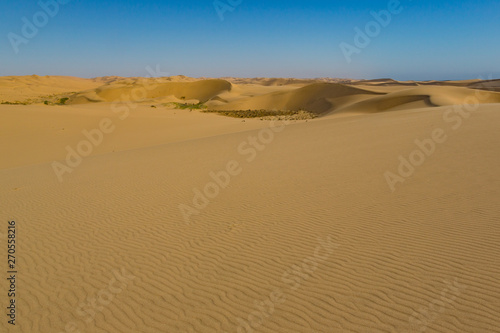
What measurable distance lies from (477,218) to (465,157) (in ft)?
13.3

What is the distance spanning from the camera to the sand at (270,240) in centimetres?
342

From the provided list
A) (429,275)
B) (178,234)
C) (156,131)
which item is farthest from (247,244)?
(156,131)

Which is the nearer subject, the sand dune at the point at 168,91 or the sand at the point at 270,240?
the sand at the point at 270,240

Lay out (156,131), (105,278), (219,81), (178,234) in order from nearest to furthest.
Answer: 1. (105,278)
2. (178,234)
3. (156,131)
4. (219,81)

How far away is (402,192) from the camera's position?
6.57 metres

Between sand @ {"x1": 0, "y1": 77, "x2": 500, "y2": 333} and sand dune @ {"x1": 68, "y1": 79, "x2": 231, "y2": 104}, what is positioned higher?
sand dune @ {"x1": 68, "y1": 79, "x2": 231, "y2": 104}

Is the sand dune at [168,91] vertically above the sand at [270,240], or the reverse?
the sand dune at [168,91]

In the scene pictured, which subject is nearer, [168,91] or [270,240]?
[270,240]

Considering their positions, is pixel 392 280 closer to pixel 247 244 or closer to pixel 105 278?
pixel 247 244

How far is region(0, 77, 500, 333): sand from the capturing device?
342cm

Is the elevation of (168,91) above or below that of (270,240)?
above

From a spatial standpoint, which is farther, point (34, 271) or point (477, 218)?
point (477, 218)

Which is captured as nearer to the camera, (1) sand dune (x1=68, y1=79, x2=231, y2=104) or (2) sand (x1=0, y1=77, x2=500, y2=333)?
(2) sand (x1=0, y1=77, x2=500, y2=333)

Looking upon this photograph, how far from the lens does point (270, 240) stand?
5.05 meters
